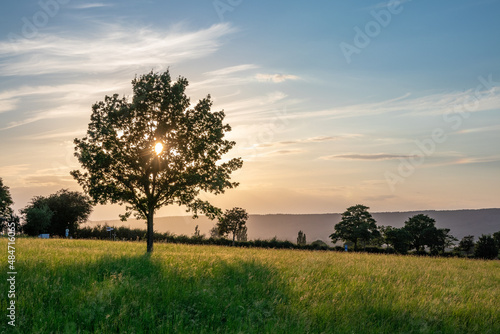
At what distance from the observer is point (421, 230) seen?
61500 millimetres

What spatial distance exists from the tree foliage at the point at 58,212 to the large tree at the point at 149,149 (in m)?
46.7

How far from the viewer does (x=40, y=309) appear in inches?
392

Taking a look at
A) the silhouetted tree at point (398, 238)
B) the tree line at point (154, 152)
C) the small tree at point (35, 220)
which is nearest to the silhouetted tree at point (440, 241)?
the silhouetted tree at point (398, 238)

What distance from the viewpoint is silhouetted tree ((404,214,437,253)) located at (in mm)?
60938

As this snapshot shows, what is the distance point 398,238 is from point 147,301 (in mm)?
53390

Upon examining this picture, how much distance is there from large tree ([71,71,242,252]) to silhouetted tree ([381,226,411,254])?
39757mm

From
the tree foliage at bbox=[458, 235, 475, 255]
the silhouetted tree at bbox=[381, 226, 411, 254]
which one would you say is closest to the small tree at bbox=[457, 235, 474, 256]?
the tree foliage at bbox=[458, 235, 475, 255]

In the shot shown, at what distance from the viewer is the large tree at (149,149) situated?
2620 cm

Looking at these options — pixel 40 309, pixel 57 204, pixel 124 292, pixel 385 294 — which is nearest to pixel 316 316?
pixel 385 294

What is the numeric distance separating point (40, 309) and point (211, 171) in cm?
1746

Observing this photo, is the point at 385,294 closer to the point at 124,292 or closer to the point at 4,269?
the point at 124,292

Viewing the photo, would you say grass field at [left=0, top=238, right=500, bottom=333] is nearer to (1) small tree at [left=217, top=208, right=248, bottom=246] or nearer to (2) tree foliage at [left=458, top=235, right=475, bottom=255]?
(2) tree foliage at [left=458, top=235, right=475, bottom=255]

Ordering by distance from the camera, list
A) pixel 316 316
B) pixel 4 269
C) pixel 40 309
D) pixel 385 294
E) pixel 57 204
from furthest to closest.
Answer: pixel 57 204 < pixel 385 294 < pixel 4 269 < pixel 316 316 < pixel 40 309

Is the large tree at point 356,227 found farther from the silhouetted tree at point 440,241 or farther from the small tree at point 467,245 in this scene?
the small tree at point 467,245
